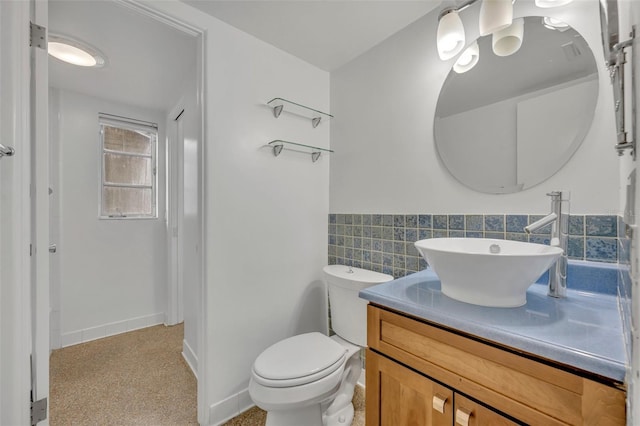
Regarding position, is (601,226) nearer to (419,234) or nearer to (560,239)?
(560,239)

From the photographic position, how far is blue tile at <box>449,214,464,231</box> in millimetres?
1236

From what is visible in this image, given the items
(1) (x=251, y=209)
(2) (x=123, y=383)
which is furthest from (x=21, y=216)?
(2) (x=123, y=383)

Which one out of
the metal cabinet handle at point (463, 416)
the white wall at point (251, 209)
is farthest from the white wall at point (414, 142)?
the metal cabinet handle at point (463, 416)

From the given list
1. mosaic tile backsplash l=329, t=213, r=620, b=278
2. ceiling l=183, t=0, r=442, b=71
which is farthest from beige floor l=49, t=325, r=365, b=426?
ceiling l=183, t=0, r=442, b=71

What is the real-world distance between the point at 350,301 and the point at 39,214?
1.44 meters

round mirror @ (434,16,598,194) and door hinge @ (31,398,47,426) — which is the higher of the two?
round mirror @ (434,16,598,194)

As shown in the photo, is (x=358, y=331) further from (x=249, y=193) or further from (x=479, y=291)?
(x=249, y=193)

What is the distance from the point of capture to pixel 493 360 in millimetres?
648

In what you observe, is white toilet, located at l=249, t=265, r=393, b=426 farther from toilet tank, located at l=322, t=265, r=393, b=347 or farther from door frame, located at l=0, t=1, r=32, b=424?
door frame, located at l=0, t=1, r=32, b=424

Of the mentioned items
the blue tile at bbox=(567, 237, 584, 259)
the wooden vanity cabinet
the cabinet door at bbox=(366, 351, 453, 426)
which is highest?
the blue tile at bbox=(567, 237, 584, 259)

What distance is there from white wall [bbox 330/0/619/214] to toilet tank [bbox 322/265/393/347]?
420 millimetres

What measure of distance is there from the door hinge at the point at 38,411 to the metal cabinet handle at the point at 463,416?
149 cm

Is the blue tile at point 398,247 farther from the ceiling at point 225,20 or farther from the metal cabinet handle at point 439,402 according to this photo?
the ceiling at point 225,20

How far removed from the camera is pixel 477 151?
1212 mm
